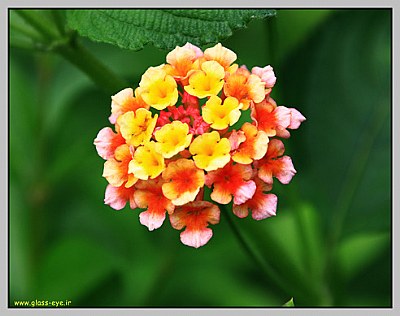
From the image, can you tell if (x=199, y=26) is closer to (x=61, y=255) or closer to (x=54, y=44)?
(x=54, y=44)

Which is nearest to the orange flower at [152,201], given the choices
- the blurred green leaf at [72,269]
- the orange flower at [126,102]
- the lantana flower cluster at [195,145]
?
the lantana flower cluster at [195,145]

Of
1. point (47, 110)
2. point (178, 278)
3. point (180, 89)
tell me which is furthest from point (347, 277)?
point (47, 110)

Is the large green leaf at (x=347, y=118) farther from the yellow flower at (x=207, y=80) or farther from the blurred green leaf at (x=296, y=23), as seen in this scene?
the yellow flower at (x=207, y=80)

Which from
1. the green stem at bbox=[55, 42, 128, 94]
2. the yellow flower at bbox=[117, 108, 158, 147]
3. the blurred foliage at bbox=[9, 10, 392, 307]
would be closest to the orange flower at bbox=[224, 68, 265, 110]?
the yellow flower at bbox=[117, 108, 158, 147]

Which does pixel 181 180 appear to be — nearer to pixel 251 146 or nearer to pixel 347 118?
pixel 251 146

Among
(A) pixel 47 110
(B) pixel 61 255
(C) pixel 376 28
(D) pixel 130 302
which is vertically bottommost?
(D) pixel 130 302
